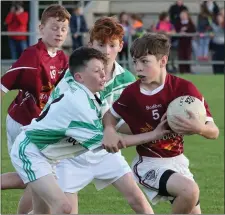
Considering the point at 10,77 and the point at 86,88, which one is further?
the point at 10,77

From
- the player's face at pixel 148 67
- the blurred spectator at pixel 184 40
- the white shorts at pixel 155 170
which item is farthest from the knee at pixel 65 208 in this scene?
the blurred spectator at pixel 184 40

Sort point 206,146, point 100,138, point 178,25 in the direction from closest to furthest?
point 100,138 → point 206,146 → point 178,25

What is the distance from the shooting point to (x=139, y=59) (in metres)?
7.19

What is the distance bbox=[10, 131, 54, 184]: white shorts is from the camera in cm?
718

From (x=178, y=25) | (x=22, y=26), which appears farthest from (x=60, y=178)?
(x=178, y=25)

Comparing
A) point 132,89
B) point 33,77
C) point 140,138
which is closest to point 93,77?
point 132,89

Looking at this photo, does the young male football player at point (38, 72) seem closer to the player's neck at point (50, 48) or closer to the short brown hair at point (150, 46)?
the player's neck at point (50, 48)

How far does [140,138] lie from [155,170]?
1.79 ft

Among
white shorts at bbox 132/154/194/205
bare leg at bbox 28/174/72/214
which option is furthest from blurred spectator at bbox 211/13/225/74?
bare leg at bbox 28/174/72/214

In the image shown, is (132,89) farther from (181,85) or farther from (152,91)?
(181,85)

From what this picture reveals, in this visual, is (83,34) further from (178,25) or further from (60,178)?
(60,178)

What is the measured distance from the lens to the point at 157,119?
7.24m

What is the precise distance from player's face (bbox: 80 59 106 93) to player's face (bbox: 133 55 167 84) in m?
0.29

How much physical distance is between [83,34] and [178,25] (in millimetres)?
2932
